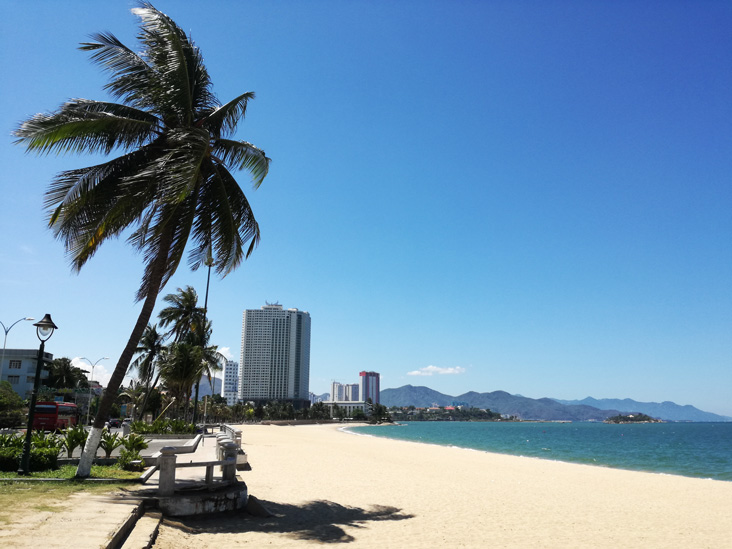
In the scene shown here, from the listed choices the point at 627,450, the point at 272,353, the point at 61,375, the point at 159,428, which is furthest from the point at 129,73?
the point at 272,353

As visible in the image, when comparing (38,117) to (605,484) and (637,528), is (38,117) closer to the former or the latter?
(637,528)

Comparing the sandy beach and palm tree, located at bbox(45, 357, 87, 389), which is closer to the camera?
the sandy beach

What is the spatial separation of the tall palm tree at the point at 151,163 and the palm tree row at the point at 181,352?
77.9 feet

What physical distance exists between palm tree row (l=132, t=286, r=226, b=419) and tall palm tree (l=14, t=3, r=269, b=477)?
23.7 m

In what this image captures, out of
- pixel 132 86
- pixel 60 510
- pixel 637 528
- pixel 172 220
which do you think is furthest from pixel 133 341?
pixel 637 528

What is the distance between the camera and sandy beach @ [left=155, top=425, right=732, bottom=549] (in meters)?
8.88

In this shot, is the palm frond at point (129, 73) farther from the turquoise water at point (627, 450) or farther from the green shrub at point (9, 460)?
the turquoise water at point (627, 450)

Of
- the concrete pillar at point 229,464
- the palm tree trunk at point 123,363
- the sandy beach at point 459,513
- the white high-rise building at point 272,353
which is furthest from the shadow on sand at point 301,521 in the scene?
the white high-rise building at point 272,353

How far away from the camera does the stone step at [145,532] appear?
6598mm

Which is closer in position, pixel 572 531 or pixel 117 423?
pixel 572 531

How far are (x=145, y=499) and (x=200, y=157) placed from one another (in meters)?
6.60

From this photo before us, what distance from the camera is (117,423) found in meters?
48.3

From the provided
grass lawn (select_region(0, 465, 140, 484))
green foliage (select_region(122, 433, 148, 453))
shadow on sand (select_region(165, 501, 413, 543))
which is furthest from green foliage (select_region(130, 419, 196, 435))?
shadow on sand (select_region(165, 501, 413, 543))

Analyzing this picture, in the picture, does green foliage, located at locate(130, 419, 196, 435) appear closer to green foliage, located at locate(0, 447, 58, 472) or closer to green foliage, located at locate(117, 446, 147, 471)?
green foliage, located at locate(117, 446, 147, 471)
